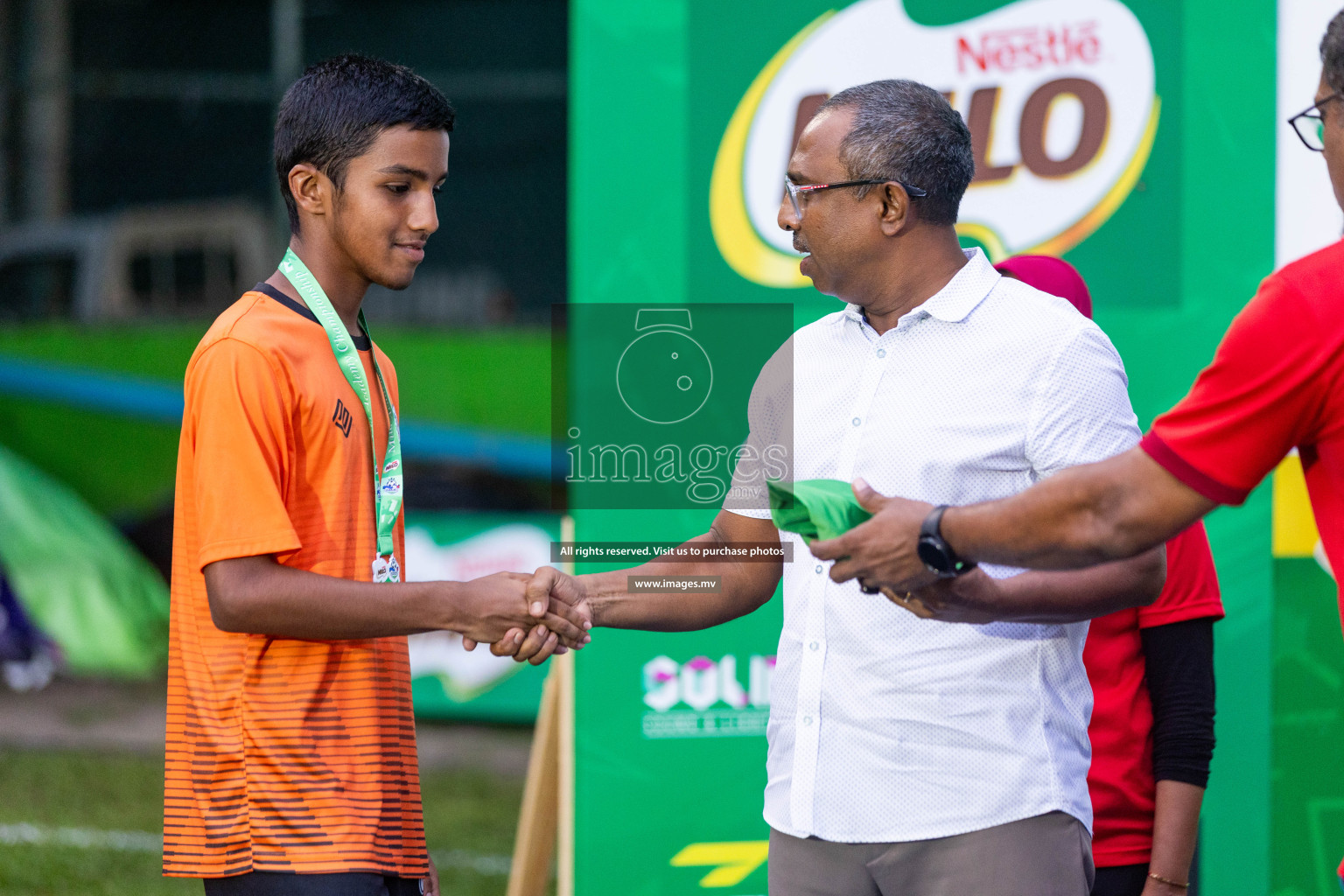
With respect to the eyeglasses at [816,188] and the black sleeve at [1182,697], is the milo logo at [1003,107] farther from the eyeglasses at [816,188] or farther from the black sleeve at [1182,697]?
the black sleeve at [1182,697]

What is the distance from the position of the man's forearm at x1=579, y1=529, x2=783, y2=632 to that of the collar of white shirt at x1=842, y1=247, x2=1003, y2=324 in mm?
623

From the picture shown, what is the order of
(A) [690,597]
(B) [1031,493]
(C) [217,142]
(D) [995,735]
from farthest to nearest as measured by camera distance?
(C) [217,142]
(A) [690,597]
(D) [995,735]
(B) [1031,493]

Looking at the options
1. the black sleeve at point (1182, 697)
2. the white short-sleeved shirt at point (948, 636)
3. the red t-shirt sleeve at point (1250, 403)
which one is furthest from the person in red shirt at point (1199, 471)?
the black sleeve at point (1182, 697)

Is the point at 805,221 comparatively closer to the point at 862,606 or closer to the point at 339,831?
the point at 862,606

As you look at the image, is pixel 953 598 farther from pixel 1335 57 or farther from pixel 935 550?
pixel 1335 57

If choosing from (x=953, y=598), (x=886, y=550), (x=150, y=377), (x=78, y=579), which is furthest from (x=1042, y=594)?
(x=150, y=377)

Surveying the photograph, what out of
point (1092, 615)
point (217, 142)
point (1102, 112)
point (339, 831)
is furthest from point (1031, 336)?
point (217, 142)

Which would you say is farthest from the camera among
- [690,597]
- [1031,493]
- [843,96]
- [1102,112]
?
[1102,112]

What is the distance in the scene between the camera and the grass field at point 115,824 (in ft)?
16.8

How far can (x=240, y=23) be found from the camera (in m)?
12.8

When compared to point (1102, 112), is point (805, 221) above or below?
below

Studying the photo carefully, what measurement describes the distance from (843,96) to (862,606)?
36.5 inches

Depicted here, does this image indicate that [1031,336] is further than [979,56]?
No

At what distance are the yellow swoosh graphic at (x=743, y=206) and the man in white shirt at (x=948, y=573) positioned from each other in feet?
3.86
